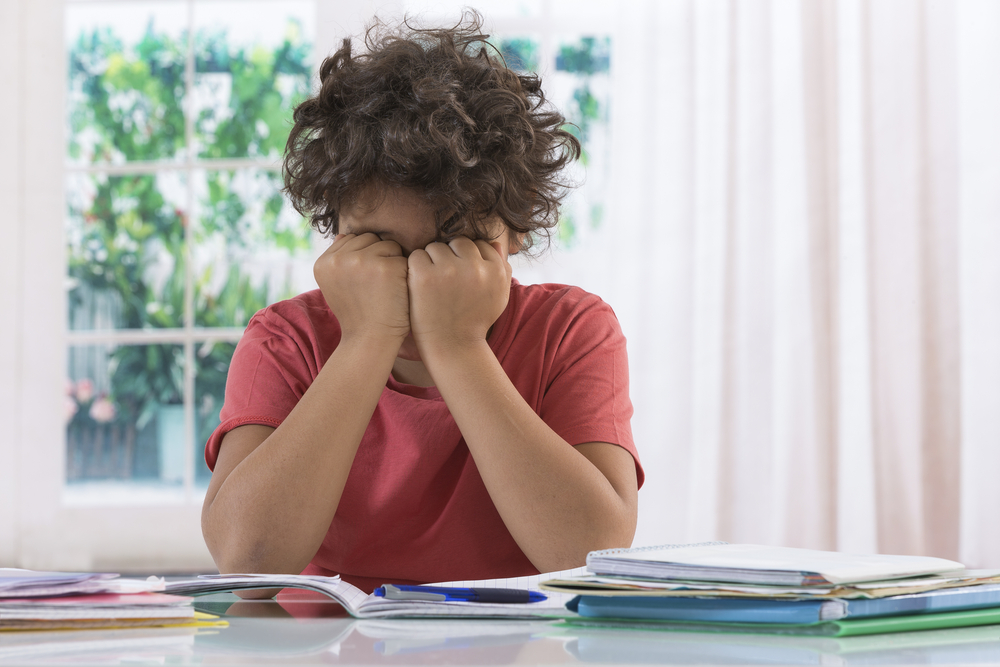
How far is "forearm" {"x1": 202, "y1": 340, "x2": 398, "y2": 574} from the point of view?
2.49ft

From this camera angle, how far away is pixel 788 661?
35 centimetres

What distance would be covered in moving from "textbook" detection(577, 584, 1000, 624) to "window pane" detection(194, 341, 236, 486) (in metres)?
1.92

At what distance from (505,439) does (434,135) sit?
0.32 m

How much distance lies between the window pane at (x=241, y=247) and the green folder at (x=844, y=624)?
1.89 meters

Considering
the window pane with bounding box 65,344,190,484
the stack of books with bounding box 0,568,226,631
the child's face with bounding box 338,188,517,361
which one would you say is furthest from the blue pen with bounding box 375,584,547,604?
the window pane with bounding box 65,344,190,484

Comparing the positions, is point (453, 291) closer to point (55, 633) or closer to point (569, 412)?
point (569, 412)

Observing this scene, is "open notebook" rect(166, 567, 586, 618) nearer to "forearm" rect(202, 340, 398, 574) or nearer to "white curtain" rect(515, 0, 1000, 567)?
"forearm" rect(202, 340, 398, 574)

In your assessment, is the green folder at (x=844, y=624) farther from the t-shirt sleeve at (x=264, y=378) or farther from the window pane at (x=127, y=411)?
the window pane at (x=127, y=411)

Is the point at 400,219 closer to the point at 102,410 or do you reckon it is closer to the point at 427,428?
the point at 427,428

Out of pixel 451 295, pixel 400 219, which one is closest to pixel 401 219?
pixel 400 219

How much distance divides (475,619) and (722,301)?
5.62 ft

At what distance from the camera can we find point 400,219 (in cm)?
89

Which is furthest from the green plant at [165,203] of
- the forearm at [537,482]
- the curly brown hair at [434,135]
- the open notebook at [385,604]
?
the open notebook at [385,604]

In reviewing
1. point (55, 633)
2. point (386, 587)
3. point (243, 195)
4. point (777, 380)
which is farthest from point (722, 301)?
point (55, 633)
